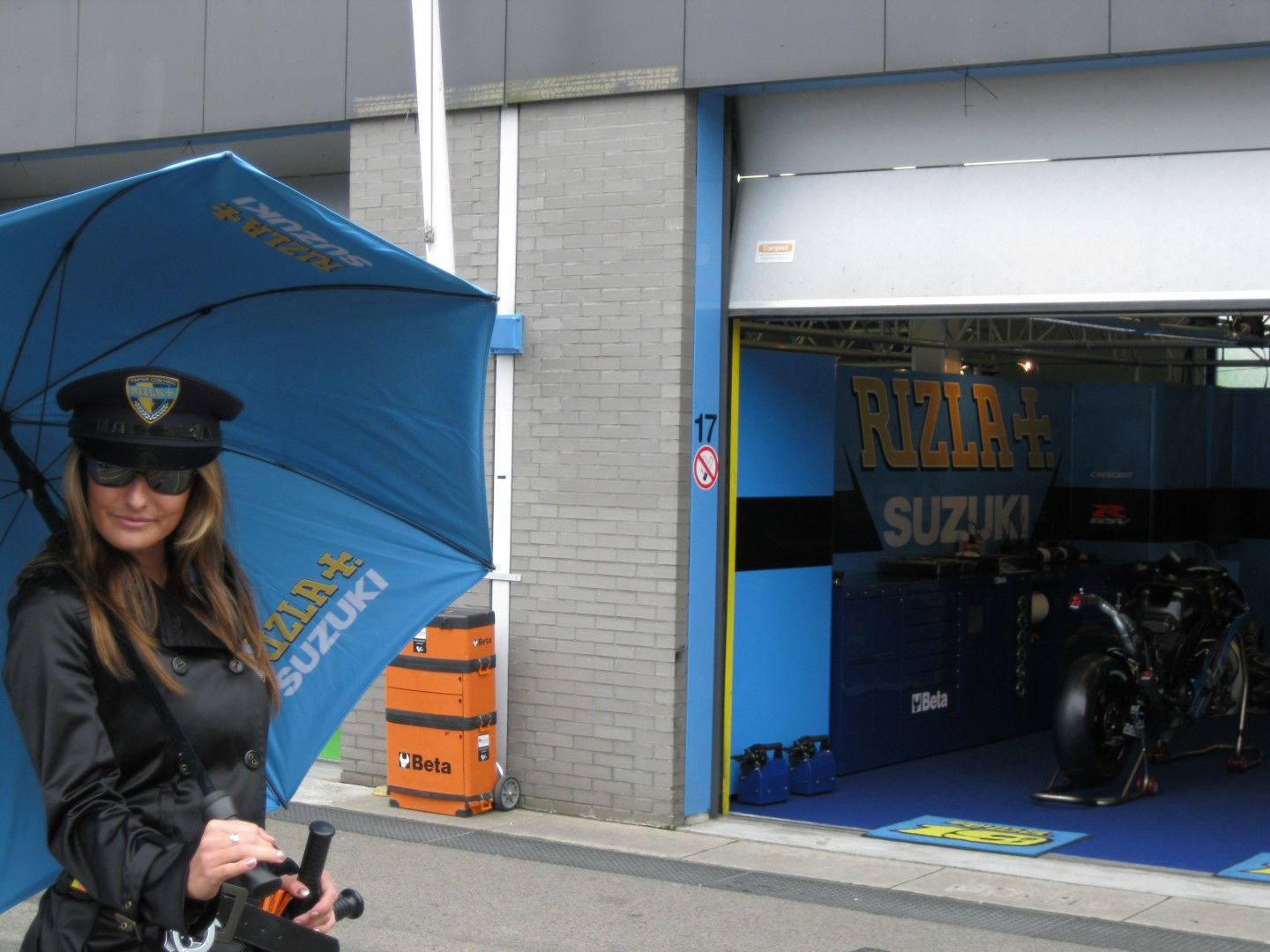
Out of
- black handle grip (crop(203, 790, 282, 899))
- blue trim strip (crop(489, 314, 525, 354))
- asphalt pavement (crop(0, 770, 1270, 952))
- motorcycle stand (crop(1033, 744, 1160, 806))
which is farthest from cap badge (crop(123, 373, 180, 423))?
motorcycle stand (crop(1033, 744, 1160, 806))

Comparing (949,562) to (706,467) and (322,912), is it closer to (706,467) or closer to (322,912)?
(706,467)

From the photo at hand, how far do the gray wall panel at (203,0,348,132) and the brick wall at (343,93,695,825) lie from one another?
100 cm

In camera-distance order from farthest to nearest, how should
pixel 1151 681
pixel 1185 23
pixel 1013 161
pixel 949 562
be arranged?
pixel 949 562
pixel 1151 681
pixel 1013 161
pixel 1185 23

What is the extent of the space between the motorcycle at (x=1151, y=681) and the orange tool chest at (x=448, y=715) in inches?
127

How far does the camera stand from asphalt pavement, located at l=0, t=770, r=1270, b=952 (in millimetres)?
6488

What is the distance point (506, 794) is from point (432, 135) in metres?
3.60

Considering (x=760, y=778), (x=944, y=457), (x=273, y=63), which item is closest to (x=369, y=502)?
(x=760, y=778)

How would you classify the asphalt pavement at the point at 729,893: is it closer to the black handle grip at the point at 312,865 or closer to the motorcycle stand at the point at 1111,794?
the motorcycle stand at the point at 1111,794

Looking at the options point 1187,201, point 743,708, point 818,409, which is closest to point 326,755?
point 743,708

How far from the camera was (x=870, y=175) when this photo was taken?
329 inches

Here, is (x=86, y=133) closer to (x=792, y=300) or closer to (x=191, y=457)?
(x=792, y=300)

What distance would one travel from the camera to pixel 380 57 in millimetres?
9375

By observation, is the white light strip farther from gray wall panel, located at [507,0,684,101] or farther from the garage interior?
gray wall panel, located at [507,0,684,101]

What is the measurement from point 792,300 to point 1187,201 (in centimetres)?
204
